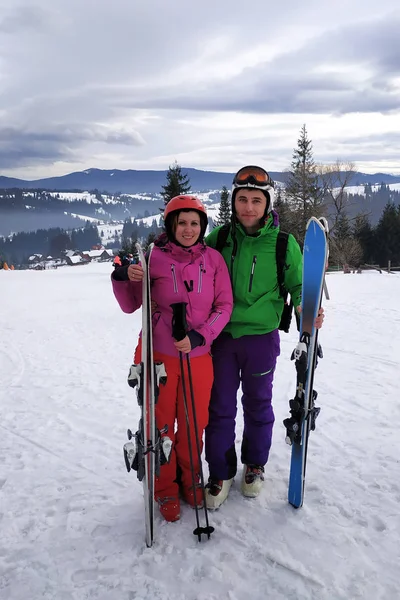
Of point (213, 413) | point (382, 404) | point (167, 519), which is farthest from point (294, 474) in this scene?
point (382, 404)

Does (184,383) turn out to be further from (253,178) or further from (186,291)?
(253,178)

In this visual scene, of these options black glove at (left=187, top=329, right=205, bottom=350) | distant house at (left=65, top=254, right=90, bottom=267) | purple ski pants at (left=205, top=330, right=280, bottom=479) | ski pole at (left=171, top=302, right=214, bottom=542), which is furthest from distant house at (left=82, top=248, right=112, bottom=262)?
black glove at (left=187, top=329, right=205, bottom=350)

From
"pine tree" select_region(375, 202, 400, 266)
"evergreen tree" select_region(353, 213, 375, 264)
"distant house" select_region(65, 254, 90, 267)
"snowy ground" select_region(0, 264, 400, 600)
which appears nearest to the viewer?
"snowy ground" select_region(0, 264, 400, 600)

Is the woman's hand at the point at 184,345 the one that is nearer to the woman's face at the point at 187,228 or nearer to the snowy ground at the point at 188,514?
the woman's face at the point at 187,228

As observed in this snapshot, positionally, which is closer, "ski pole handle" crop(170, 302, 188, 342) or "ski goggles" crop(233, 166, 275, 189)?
"ski pole handle" crop(170, 302, 188, 342)

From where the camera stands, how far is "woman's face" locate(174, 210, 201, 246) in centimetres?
270

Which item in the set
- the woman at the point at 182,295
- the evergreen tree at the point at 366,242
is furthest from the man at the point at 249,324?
the evergreen tree at the point at 366,242

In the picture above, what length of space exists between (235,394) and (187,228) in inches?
50.2

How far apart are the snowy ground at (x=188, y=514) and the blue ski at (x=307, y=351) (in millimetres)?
342

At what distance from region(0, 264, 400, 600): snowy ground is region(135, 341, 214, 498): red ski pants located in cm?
31

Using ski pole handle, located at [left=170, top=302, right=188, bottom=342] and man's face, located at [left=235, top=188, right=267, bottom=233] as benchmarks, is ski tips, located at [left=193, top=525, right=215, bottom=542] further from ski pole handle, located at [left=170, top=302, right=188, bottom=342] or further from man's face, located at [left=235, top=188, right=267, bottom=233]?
man's face, located at [left=235, top=188, right=267, bottom=233]

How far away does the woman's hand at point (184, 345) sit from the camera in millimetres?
2542

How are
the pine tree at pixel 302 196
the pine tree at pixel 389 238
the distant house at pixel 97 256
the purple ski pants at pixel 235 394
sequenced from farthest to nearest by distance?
1. the distant house at pixel 97 256
2. the pine tree at pixel 389 238
3. the pine tree at pixel 302 196
4. the purple ski pants at pixel 235 394

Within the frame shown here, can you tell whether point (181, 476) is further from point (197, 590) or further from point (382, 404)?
point (382, 404)
